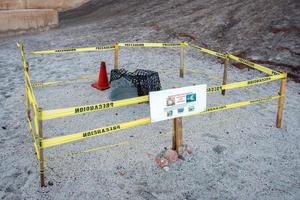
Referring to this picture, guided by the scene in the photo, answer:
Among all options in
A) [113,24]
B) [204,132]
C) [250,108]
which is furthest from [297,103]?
[113,24]

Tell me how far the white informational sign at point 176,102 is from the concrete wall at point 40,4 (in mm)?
14795

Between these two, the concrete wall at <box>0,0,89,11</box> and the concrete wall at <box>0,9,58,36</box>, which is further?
the concrete wall at <box>0,0,89,11</box>

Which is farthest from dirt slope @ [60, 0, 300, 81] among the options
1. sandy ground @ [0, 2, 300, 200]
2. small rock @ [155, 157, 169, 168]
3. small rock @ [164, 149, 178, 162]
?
small rock @ [155, 157, 169, 168]

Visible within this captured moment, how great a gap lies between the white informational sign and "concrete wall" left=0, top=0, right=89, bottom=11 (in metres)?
14.8

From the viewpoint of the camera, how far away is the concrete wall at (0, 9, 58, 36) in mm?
14602

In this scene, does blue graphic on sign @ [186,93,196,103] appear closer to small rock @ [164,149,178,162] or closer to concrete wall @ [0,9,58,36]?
small rock @ [164,149,178,162]

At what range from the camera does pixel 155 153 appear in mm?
5594

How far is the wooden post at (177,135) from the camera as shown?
5233 millimetres

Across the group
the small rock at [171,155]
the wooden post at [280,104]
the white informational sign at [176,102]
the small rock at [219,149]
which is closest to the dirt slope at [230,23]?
the wooden post at [280,104]

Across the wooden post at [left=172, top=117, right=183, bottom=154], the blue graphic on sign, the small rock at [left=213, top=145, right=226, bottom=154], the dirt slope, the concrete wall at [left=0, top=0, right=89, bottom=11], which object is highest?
the concrete wall at [left=0, top=0, right=89, bottom=11]

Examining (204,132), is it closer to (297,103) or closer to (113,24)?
(297,103)

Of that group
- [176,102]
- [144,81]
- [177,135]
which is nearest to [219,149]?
[177,135]

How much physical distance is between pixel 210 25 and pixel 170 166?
374 inches

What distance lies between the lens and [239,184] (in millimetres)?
4820
